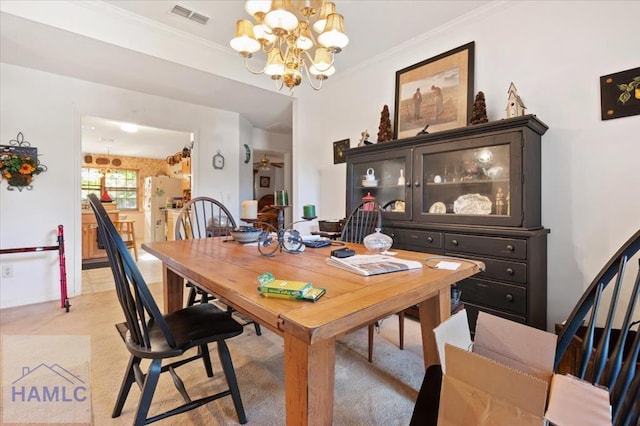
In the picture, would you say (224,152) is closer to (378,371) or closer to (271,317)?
(378,371)

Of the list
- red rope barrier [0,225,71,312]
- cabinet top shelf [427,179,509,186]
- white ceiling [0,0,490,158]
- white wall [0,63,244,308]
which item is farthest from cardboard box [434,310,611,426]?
white wall [0,63,244,308]

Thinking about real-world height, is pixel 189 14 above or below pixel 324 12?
above

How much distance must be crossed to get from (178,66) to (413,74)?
7.76 feet

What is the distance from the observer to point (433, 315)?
1.34 m

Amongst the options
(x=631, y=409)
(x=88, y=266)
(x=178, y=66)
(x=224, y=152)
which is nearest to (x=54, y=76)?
(x=178, y=66)

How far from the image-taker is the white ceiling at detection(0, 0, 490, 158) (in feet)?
7.98

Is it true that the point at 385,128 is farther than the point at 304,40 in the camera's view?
Yes

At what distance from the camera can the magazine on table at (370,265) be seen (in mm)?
1117

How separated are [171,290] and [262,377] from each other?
2.73 feet

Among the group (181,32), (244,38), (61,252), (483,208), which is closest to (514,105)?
(483,208)

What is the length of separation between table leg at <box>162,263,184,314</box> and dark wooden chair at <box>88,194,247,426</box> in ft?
1.75

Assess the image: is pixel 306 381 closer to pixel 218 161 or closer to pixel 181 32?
pixel 181 32

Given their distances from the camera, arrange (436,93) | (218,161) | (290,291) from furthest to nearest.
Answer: (218,161) < (436,93) < (290,291)

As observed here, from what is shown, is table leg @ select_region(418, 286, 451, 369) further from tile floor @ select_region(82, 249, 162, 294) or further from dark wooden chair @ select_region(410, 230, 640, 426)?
tile floor @ select_region(82, 249, 162, 294)
